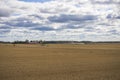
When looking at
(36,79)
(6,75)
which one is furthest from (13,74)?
(36,79)

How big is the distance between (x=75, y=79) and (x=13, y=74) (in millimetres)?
4251

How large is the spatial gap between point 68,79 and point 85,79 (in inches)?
39.9

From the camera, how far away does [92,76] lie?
17906mm

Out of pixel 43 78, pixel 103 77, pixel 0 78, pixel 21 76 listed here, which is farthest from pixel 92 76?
pixel 0 78

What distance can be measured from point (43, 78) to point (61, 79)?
1.16 m

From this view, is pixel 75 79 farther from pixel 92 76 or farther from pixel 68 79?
pixel 92 76

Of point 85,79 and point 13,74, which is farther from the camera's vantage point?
point 13,74

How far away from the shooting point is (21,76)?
57.3ft

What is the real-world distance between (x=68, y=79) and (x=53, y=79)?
89cm

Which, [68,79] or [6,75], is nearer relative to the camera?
[68,79]

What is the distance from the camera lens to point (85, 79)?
656 inches

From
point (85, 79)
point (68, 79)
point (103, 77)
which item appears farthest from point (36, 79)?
point (103, 77)

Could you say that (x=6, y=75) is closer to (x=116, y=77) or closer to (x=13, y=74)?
(x=13, y=74)

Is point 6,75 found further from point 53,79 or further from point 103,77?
point 103,77
